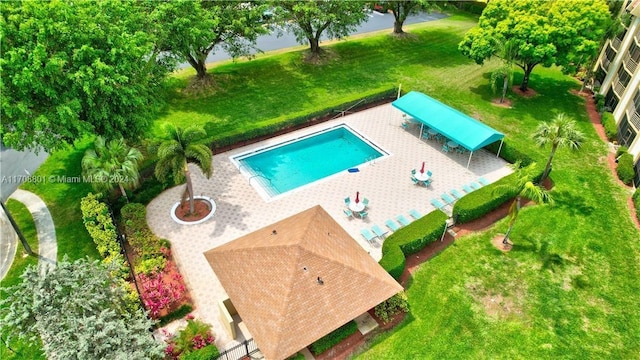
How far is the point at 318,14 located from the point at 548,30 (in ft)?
69.2

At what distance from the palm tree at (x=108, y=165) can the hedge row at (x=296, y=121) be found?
9.08 meters

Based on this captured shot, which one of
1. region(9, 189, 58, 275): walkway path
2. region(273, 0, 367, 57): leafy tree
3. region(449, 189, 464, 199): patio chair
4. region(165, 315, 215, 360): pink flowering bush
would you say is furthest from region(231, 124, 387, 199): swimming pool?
region(9, 189, 58, 275): walkway path

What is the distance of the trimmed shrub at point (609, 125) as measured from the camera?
1337 inches

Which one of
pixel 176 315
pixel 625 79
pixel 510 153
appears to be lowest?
pixel 176 315

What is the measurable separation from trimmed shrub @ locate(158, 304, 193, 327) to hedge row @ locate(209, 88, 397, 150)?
48.8 feet

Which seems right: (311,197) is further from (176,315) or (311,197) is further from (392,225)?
(176,315)

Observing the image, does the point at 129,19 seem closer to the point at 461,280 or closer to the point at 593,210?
the point at 461,280

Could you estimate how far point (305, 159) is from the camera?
33.0m

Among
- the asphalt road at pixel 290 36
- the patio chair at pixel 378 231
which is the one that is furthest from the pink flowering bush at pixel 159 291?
the asphalt road at pixel 290 36

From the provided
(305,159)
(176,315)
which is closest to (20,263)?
(176,315)

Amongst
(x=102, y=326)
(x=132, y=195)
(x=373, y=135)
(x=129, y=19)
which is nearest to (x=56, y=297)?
(x=102, y=326)

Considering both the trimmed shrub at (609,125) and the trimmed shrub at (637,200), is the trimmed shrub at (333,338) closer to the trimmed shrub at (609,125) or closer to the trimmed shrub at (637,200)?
the trimmed shrub at (637,200)

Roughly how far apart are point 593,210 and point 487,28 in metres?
19.6

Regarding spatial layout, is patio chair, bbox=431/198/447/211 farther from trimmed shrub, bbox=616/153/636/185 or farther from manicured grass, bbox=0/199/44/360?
manicured grass, bbox=0/199/44/360
